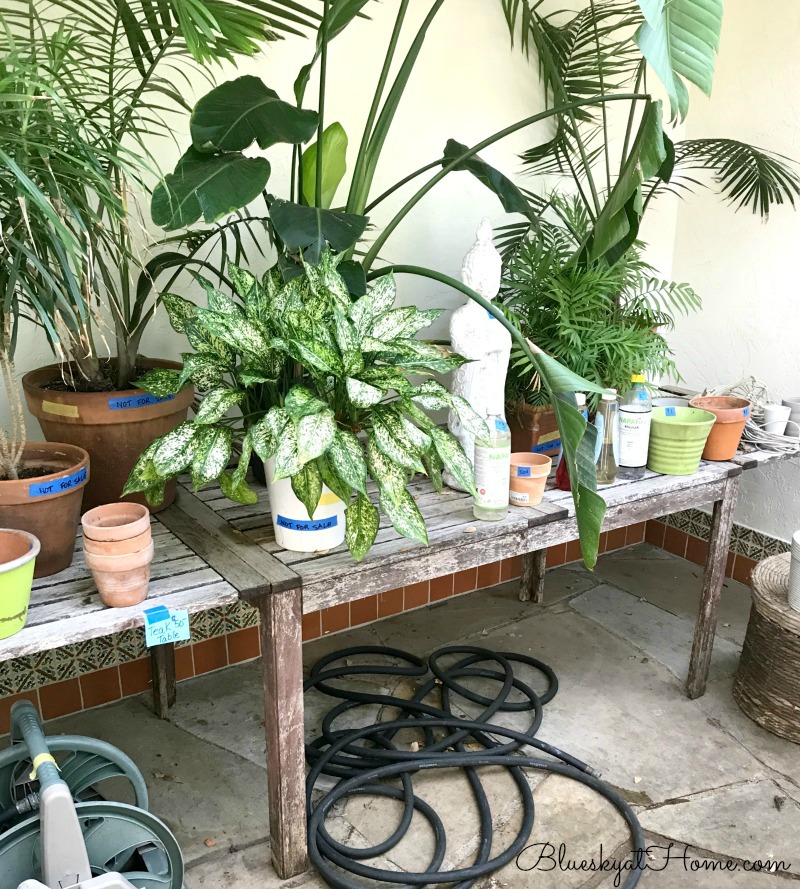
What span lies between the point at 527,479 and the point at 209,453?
0.73m

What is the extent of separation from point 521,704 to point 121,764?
1.09m

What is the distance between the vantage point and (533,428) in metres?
2.01

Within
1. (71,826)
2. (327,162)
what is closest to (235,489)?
(71,826)

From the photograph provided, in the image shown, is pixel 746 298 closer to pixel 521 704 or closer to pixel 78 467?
pixel 521 704

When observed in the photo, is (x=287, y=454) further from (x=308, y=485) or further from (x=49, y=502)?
(x=49, y=502)

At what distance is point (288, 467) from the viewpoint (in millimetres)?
1282

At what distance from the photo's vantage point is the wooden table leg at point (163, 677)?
6.73 ft

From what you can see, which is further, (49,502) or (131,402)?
(131,402)

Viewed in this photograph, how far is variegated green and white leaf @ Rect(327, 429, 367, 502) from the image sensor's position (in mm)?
1342

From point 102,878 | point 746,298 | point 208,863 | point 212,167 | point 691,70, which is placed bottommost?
point 208,863

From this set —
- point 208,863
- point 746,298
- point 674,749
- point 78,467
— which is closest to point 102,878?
point 208,863

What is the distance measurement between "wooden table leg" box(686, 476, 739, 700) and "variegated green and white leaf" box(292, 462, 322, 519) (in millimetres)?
1238

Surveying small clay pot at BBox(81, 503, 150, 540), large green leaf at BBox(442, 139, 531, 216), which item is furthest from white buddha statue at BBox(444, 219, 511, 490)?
small clay pot at BBox(81, 503, 150, 540)

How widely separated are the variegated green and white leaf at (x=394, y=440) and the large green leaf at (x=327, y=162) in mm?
559
